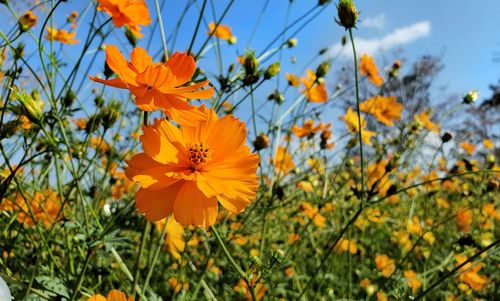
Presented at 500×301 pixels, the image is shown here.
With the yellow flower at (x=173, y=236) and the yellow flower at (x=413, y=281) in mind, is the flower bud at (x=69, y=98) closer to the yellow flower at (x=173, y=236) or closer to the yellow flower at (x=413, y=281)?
the yellow flower at (x=173, y=236)

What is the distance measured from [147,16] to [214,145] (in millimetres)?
420

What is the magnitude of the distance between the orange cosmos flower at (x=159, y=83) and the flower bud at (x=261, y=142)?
0.45 metres

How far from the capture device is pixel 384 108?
1.39m

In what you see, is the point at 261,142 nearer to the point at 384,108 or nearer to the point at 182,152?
the point at 182,152

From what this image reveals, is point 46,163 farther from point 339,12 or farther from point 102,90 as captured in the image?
point 339,12

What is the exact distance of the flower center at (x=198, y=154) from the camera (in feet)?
1.76

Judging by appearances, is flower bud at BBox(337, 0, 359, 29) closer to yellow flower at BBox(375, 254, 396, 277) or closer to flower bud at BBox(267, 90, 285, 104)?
flower bud at BBox(267, 90, 285, 104)

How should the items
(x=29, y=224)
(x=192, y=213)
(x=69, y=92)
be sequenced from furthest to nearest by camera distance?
(x=29, y=224) < (x=69, y=92) < (x=192, y=213)

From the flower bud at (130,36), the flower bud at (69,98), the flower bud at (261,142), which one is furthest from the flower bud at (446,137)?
the flower bud at (69,98)

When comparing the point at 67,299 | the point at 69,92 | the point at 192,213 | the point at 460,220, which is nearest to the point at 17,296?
the point at 67,299

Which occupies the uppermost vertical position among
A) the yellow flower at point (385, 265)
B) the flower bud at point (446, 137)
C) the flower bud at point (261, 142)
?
the flower bud at point (446, 137)

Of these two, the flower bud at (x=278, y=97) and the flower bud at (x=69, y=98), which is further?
the flower bud at (x=278, y=97)

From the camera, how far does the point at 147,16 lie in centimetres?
85

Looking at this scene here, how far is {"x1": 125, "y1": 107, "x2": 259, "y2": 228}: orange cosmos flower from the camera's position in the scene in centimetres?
49
